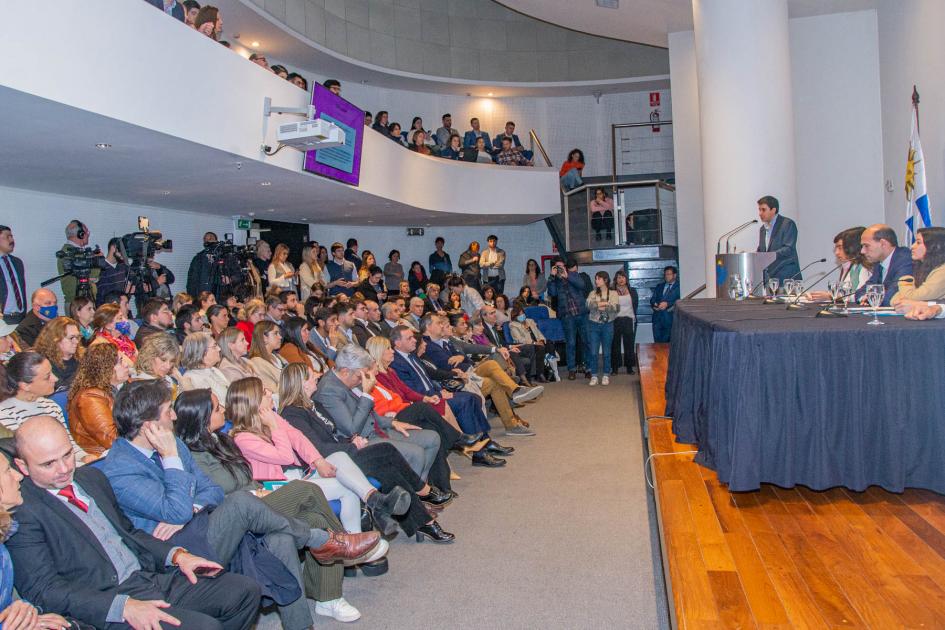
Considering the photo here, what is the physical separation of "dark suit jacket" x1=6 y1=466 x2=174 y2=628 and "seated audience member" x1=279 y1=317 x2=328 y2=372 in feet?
11.3

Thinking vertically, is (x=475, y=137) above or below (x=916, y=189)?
above

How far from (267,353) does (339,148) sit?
12.3 ft

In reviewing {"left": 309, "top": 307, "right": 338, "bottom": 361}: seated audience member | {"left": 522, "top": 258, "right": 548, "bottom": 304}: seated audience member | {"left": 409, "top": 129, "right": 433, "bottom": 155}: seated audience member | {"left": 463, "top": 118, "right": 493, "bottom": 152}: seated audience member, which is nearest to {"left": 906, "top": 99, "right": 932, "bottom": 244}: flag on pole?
{"left": 309, "top": 307, "right": 338, "bottom": 361}: seated audience member

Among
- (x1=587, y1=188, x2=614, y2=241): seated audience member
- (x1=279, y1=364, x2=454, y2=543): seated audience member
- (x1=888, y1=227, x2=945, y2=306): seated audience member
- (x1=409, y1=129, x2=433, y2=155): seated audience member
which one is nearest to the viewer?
(x1=279, y1=364, x2=454, y2=543): seated audience member

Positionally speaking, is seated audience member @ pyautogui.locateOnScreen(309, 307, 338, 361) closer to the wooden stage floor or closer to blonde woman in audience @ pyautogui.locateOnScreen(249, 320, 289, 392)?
blonde woman in audience @ pyautogui.locateOnScreen(249, 320, 289, 392)

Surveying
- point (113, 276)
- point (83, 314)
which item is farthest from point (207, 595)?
point (113, 276)

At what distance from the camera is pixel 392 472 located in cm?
415

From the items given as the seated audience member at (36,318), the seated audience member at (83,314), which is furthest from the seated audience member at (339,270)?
the seated audience member at (36,318)

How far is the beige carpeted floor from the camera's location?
10.7 feet

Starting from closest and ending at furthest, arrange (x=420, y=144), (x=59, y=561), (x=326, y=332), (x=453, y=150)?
(x=59, y=561) < (x=326, y=332) < (x=420, y=144) < (x=453, y=150)

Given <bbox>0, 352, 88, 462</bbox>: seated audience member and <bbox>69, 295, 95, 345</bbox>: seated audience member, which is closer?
<bbox>0, 352, 88, 462</bbox>: seated audience member

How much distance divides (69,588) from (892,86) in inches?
358

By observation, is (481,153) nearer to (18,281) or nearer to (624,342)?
(624,342)

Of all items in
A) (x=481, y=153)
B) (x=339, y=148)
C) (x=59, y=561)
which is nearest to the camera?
(x=59, y=561)
